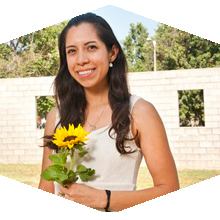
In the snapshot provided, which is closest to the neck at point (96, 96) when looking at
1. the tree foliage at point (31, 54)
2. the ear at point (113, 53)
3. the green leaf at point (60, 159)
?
the ear at point (113, 53)

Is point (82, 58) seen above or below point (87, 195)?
above

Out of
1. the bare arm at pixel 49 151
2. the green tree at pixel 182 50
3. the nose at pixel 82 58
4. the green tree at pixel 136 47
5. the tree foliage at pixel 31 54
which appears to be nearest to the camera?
the nose at pixel 82 58

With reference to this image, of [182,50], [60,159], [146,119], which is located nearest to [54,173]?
[60,159]

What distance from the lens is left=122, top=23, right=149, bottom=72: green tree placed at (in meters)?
2.15

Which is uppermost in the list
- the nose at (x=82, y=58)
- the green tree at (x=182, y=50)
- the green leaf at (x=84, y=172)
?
the green tree at (x=182, y=50)

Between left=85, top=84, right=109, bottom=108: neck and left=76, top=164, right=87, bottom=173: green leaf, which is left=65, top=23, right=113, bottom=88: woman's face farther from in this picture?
left=76, top=164, right=87, bottom=173: green leaf

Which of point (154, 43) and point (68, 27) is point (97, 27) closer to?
point (68, 27)

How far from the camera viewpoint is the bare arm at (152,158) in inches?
61.4

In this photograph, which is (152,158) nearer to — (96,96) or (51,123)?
(96,96)

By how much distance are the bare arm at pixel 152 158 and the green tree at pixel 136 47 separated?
607mm

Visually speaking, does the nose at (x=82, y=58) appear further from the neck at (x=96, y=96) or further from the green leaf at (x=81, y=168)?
the green leaf at (x=81, y=168)

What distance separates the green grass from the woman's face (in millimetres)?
422

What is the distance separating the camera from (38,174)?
2.36m

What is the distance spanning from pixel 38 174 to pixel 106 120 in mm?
829
